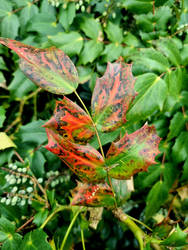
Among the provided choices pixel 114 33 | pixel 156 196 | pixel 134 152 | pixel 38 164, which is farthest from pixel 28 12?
pixel 156 196

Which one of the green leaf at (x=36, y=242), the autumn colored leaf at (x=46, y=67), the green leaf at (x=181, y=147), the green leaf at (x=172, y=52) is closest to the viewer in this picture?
the autumn colored leaf at (x=46, y=67)

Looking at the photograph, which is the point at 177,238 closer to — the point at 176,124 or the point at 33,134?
the point at 176,124

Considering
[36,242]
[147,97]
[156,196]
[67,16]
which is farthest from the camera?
[156,196]

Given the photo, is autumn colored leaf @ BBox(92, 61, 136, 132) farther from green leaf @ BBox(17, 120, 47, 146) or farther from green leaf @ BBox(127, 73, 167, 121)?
green leaf @ BBox(17, 120, 47, 146)

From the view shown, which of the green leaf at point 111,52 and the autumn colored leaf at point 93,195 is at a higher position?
the green leaf at point 111,52

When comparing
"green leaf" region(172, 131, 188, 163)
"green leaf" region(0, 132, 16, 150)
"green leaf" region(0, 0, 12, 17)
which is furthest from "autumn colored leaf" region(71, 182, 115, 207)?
"green leaf" region(0, 0, 12, 17)

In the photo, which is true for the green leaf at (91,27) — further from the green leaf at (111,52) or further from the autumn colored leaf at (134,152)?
the autumn colored leaf at (134,152)

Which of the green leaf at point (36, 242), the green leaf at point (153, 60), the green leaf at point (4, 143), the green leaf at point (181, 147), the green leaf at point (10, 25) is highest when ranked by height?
the green leaf at point (10, 25)

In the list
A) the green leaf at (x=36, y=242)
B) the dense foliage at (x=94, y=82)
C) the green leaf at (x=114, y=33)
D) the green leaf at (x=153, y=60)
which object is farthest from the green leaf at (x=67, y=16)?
the green leaf at (x=36, y=242)
